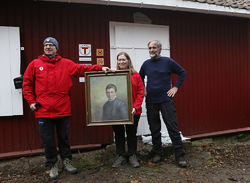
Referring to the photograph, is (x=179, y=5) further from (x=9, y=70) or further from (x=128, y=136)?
(x=9, y=70)

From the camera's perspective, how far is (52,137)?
3445 millimetres

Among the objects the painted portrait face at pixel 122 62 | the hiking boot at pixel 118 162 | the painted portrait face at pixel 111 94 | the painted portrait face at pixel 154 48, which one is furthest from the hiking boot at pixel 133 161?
the painted portrait face at pixel 154 48

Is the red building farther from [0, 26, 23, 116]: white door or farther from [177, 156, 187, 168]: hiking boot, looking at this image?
[177, 156, 187, 168]: hiking boot

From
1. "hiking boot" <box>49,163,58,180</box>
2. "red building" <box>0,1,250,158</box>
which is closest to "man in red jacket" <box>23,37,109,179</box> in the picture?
"hiking boot" <box>49,163,58,180</box>

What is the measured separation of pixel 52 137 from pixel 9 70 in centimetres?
164

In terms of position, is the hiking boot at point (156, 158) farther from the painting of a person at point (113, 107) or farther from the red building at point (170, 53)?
the red building at point (170, 53)

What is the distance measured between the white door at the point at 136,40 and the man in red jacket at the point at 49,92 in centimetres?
163

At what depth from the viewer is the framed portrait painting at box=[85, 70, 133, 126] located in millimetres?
3504

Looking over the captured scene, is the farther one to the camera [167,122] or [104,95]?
[167,122]

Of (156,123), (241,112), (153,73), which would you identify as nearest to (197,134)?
(241,112)

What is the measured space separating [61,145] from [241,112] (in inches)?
201

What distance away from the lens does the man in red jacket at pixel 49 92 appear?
11.0 feet

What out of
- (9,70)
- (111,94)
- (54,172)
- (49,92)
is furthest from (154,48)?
(9,70)

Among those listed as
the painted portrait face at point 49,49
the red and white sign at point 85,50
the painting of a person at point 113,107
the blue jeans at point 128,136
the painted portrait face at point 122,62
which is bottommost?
the blue jeans at point 128,136
